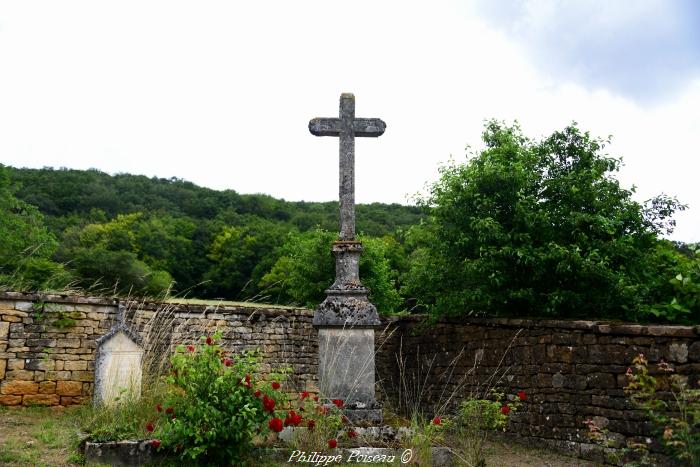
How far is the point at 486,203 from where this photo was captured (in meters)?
10.1

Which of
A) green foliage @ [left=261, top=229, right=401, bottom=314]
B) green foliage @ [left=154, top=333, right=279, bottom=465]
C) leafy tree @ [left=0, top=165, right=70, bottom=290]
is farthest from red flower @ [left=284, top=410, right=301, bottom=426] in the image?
leafy tree @ [left=0, top=165, right=70, bottom=290]

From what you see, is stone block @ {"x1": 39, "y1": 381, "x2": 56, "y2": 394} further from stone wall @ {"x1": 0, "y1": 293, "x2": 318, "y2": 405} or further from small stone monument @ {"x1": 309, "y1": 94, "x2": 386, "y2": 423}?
small stone monument @ {"x1": 309, "y1": 94, "x2": 386, "y2": 423}

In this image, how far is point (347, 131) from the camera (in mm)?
8469

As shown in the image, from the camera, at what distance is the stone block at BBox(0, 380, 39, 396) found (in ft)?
30.3

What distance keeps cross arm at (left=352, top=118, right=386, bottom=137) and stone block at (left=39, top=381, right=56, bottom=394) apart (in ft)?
19.1

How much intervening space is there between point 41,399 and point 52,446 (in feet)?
11.7

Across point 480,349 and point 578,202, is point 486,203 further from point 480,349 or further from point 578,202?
point 480,349

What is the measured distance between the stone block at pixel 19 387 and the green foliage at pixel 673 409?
8.00m

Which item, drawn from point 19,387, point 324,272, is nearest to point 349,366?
point 19,387

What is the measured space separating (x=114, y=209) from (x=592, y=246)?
29301mm

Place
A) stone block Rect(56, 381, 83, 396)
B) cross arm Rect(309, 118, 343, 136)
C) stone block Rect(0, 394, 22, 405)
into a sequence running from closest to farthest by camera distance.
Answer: cross arm Rect(309, 118, 343, 136) → stone block Rect(0, 394, 22, 405) → stone block Rect(56, 381, 83, 396)

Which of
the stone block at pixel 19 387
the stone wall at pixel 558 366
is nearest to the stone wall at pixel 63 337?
the stone block at pixel 19 387

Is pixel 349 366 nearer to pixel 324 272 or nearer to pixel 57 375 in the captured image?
pixel 57 375

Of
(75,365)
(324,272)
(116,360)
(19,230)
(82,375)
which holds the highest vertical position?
(19,230)
